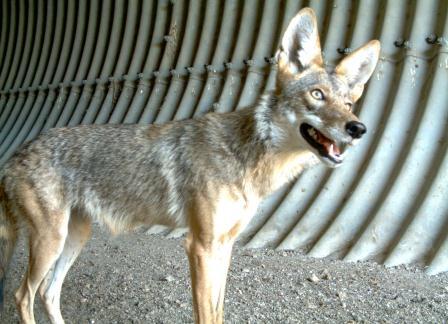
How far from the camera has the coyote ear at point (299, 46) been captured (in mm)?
3930

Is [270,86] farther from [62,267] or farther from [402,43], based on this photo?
[62,267]

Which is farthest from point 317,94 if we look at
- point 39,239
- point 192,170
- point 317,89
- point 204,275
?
point 39,239

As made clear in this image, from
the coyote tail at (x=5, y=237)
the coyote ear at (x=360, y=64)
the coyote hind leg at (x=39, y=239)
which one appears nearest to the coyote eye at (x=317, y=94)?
the coyote ear at (x=360, y=64)

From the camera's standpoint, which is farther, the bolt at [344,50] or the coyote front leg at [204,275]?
the bolt at [344,50]

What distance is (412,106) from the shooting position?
5.68 metres

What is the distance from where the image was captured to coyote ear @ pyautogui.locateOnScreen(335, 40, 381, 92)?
4.16 m

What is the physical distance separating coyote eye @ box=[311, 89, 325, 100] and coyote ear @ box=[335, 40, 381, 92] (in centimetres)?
46

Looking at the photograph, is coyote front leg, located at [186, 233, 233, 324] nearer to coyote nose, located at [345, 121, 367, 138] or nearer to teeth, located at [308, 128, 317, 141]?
teeth, located at [308, 128, 317, 141]

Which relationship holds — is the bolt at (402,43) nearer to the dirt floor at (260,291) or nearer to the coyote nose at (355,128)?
the dirt floor at (260,291)

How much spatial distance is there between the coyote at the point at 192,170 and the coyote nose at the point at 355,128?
0.12 feet

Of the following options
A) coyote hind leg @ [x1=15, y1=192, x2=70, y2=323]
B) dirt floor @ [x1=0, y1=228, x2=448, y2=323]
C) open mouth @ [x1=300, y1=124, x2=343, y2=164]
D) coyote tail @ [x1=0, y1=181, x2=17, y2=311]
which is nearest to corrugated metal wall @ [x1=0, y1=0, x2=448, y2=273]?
dirt floor @ [x1=0, y1=228, x2=448, y2=323]

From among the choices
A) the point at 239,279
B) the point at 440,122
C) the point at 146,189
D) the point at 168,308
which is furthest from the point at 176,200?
the point at 440,122

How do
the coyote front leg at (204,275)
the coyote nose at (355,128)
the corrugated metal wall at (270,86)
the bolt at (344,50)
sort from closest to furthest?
Answer: the coyote nose at (355,128)
the coyote front leg at (204,275)
the corrugated metal wall at (270,86)
the bolt at (344,50)

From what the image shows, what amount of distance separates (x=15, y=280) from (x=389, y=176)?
361 centimetres
